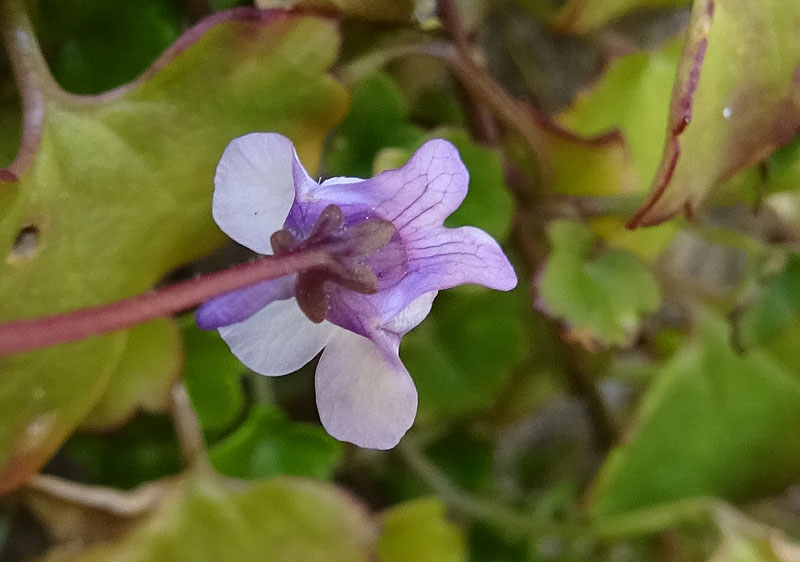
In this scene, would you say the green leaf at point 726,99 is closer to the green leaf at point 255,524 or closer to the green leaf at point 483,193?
the green leaf at point 483,193

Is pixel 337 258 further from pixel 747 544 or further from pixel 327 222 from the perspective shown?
pixel 747 544

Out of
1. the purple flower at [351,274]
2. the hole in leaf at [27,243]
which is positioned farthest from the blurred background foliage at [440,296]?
the purple flower at [351,274]

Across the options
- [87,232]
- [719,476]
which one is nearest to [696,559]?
[719,476]

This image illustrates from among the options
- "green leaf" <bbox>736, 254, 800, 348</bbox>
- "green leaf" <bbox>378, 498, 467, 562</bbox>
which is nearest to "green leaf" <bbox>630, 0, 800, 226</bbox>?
"green leaf" <bbox>736, 254, 800, 348</bbox>

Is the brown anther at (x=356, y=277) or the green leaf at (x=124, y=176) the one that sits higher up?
the brown anther at (x=356, y=277)

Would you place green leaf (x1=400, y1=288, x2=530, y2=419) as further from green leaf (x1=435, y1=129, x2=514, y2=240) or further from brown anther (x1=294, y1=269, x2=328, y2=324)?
brown anther (x1=294, y1=269, x2=328, y2=324)

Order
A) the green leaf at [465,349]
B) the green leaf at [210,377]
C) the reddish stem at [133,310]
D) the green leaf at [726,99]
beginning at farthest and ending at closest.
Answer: the green leaf at [465,349], the green leaf at [210,377], the green leaf at [726,99], the reddish stem at [133,310]

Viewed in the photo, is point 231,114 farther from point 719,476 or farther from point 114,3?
point 719,476

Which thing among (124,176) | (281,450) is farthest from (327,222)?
(281,450)
